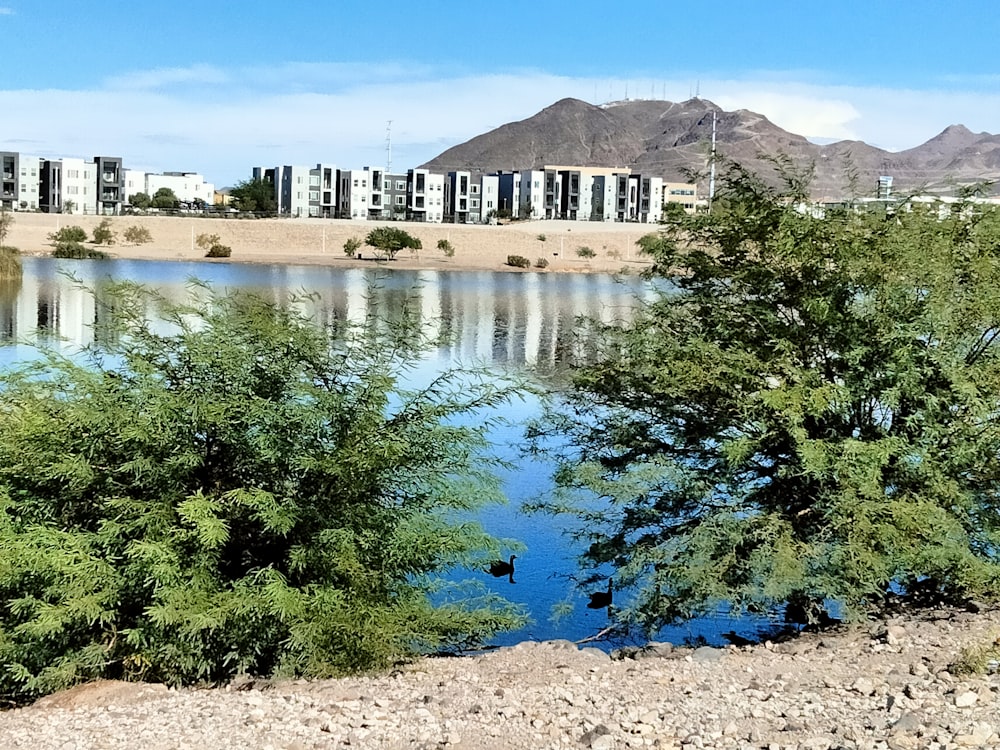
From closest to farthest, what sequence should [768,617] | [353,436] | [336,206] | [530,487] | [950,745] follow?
[950,745], [353,436], [768,617], [530,487], [336,206]

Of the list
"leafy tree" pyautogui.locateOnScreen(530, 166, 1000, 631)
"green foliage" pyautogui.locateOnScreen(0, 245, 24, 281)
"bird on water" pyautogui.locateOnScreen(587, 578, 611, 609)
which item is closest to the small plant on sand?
"green foliage" pyautogui.locateOnScreen(0, 245, 24, 281)

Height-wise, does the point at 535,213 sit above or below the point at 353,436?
above

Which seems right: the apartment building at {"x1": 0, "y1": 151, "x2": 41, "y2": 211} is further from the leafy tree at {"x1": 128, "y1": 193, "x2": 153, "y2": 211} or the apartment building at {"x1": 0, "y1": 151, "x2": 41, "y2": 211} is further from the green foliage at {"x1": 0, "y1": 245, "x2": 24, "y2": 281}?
the green foliage at {"x1": 0, "y1": 245, "x2": 24, "y2": 281}

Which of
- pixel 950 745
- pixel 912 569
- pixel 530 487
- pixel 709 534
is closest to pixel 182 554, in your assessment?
pixel 709 534

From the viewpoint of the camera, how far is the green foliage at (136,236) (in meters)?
102

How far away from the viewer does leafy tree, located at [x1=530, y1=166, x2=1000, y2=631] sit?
1127 centimetres

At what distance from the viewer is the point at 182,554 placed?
Result: 9.60m

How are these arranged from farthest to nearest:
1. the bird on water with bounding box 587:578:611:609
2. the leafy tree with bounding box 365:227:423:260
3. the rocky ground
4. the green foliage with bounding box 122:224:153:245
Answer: the green foliage with bounding box 122:224:153:245, the leafy tree with bounding box 365:227:423:260, the bird on water with bounding box 587:578:611:609, the rocky ground

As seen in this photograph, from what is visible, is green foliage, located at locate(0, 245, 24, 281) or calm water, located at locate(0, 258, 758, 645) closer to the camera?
calm water, located at locate(0, 258, 758, 645)

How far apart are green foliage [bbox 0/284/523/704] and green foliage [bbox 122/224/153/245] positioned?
9625cm

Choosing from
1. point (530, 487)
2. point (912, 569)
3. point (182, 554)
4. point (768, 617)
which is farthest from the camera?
point (530, 487)

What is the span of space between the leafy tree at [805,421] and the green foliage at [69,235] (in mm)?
89614

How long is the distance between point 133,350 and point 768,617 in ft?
24.1

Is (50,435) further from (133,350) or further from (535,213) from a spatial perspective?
(535,213)
